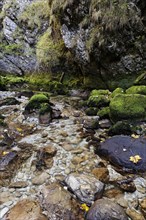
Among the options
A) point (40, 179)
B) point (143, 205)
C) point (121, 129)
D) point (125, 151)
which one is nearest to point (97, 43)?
point (121, 129)

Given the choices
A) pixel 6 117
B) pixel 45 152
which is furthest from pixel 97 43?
pixel 45 152

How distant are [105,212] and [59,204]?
2.25 ft

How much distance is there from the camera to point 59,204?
3.04 metres

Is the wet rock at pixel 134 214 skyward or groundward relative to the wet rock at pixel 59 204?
groundward

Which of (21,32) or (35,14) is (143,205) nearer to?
(35,14)

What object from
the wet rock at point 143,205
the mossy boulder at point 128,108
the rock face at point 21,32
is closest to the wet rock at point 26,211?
the wet rock at point 143,205

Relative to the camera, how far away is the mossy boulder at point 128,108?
19.8ft

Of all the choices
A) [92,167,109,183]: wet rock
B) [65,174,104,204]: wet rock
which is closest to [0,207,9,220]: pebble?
[65,174,104,204]: wet rock

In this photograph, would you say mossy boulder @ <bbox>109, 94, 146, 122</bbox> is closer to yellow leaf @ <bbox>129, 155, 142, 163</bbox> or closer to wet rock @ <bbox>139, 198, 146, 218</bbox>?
yellow leaf @ <bbox>129, 155, 142, 163</bbox>

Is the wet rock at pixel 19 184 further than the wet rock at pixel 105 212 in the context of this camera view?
Yes

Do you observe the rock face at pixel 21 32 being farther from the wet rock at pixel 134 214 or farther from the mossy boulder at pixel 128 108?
the wet rock at pixel 134 214

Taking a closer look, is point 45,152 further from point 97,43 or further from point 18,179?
point 97,43

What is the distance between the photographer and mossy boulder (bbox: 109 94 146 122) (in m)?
6.03

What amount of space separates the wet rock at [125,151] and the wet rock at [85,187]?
0.76 m
